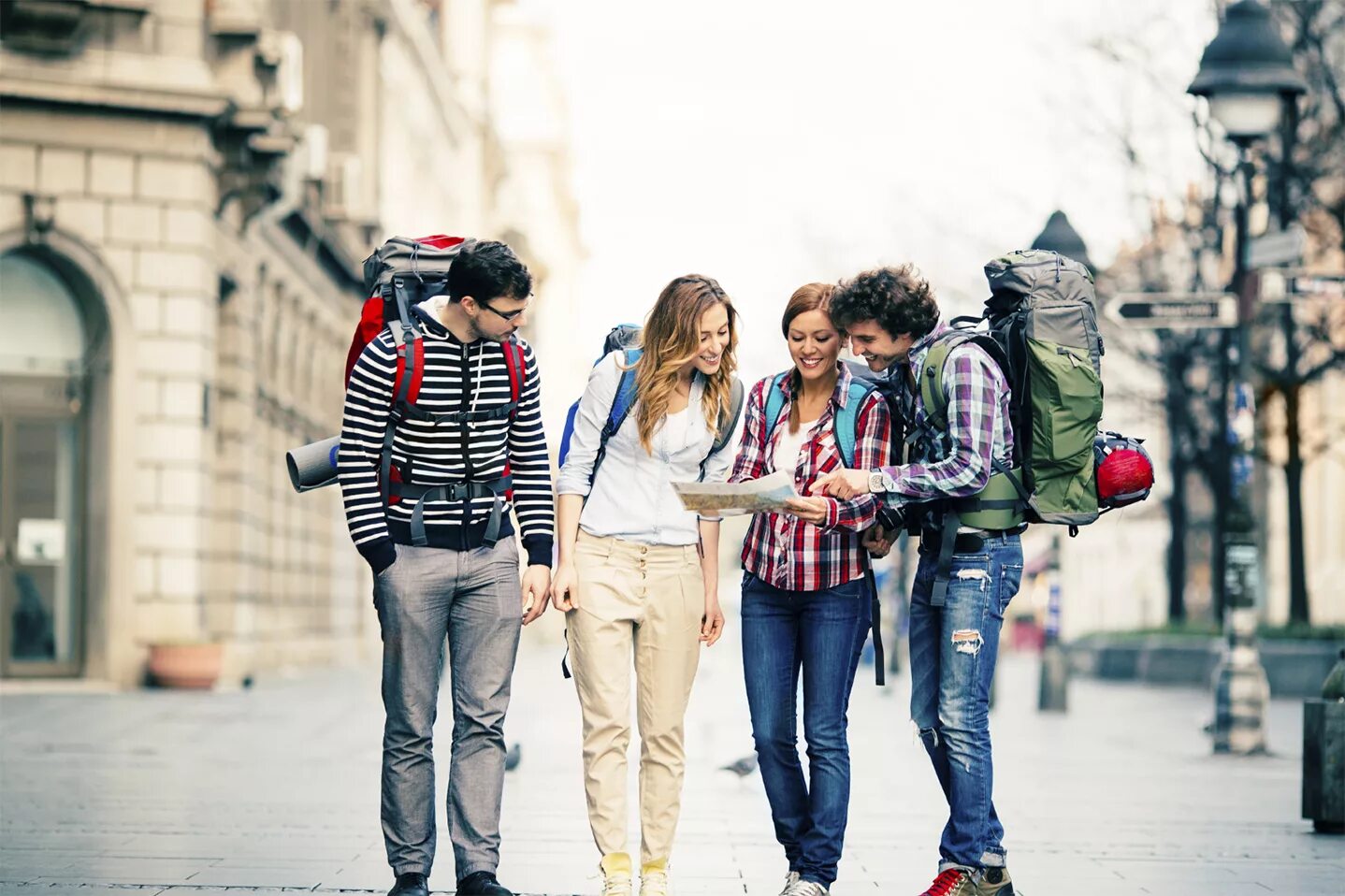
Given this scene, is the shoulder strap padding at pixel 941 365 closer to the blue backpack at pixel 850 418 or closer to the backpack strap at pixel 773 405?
the blue backpack at pixel 850 418

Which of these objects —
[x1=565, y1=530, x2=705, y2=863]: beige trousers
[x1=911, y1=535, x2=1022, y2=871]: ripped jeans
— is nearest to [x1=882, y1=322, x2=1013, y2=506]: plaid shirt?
[x1=911, y1=535, x2=1022, y2=871]: ripped jeans

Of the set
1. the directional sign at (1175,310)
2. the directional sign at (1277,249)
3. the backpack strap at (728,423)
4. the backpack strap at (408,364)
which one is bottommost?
the backpack strap at (728,423)

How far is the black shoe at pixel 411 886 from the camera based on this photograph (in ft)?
21.2

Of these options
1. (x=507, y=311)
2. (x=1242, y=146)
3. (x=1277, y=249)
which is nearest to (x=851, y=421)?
(x=507, y=311)

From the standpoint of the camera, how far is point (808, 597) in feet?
21.9

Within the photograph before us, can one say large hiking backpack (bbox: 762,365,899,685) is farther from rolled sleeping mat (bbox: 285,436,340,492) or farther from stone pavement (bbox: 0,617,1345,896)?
rolled sleeping mat (bbox: 285,436,340,492)

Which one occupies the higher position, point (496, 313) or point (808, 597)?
point (496, 313)

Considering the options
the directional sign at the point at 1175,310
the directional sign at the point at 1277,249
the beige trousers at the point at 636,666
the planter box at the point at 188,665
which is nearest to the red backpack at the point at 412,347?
the beige trousers at the point at 636,666

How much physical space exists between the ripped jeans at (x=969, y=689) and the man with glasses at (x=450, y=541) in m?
1.37

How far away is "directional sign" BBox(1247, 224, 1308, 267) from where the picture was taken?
14062 mm

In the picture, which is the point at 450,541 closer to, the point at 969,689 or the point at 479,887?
the point at 479,887

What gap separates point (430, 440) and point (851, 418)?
139 cm

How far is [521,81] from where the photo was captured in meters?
84.1

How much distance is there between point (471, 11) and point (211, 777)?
4513cm
